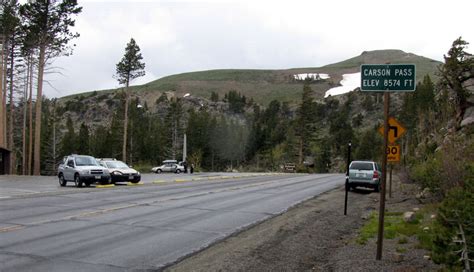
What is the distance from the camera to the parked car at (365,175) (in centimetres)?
2712

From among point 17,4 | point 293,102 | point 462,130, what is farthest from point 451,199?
point 293,102

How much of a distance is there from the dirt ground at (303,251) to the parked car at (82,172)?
1588cm

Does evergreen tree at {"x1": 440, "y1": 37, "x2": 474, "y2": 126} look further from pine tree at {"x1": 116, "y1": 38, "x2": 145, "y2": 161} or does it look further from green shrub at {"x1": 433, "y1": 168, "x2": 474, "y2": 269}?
pine tree at {"x1": 116, "y1": 38, "x2": 145, "y2": 161}

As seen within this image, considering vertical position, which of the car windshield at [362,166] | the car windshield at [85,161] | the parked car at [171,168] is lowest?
the parked car at [171,168]

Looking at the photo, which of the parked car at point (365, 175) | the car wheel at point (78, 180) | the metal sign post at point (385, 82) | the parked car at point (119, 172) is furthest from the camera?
the parked car at point (119, 172)

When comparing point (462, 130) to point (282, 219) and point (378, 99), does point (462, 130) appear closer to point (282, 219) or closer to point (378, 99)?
point (282, 219)

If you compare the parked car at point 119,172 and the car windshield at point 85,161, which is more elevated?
the car windshield at point 85,161

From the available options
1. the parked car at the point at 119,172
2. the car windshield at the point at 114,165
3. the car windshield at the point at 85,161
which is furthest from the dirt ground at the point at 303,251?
the car windshield at the point at 114,165

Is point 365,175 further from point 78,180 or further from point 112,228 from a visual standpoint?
point 112,228

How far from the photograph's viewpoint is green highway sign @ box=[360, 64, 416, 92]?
27.9 feet

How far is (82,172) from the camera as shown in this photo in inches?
1098

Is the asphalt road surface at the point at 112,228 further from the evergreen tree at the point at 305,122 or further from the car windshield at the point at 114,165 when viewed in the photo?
the evergreen tree at the point at 305,122

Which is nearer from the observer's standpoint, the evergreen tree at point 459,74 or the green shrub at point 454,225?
the green shrub at point 454,225

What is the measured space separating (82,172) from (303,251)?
2061cm
